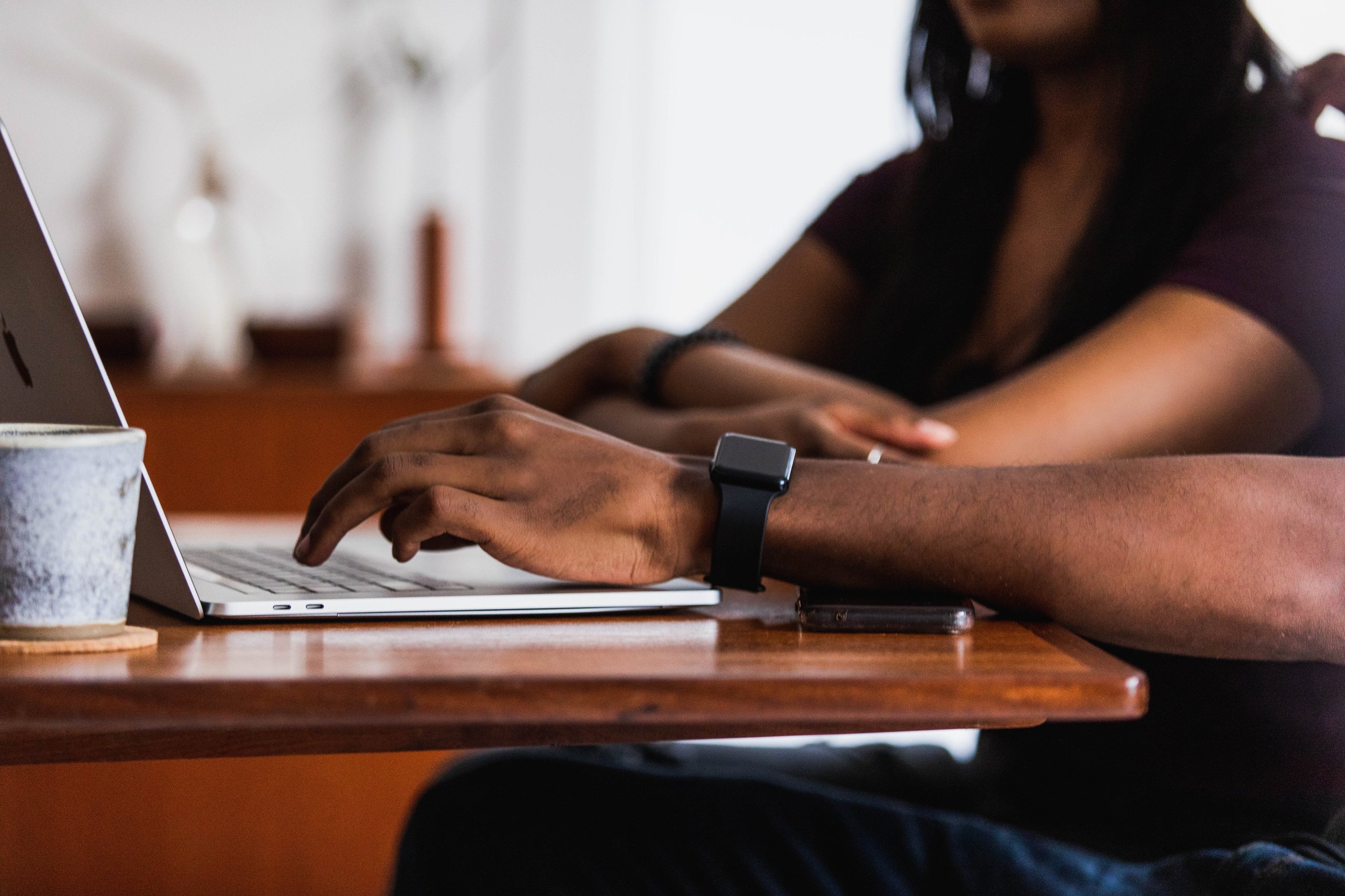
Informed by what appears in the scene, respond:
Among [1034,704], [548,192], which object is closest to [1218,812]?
[1034,704]

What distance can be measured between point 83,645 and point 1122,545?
0.47 metres

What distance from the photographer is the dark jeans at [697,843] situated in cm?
91

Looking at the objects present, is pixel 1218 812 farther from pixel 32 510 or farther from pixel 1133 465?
pixel 32 510

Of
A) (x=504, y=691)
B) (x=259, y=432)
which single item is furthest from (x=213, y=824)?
(x=504, y=691)

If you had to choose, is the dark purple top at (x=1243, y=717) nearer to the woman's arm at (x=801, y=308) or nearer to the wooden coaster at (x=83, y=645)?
the woman's arm at (x=801, y=308)

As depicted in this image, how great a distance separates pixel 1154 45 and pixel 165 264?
2.34 meters

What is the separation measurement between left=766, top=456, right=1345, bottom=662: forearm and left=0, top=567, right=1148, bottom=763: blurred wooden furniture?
2.6 inches

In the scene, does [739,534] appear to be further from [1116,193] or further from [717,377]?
[1116,193]

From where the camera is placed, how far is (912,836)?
942 mm

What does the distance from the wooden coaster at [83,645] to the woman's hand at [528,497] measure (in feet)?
0.39

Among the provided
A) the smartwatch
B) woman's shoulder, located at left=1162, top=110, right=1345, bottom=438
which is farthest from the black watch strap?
woman's shoulder, located at left=1162, top=110, right=1345, bottom=438

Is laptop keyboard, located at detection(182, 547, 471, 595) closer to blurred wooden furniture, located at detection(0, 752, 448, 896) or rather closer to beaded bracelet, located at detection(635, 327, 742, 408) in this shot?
beaded bracelet, located at detection(635, 327, 742, 408)

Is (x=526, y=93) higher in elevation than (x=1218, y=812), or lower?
higher

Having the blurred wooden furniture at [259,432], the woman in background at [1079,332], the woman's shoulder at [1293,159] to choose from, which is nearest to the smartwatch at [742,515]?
the woman in background at [1079,332]
